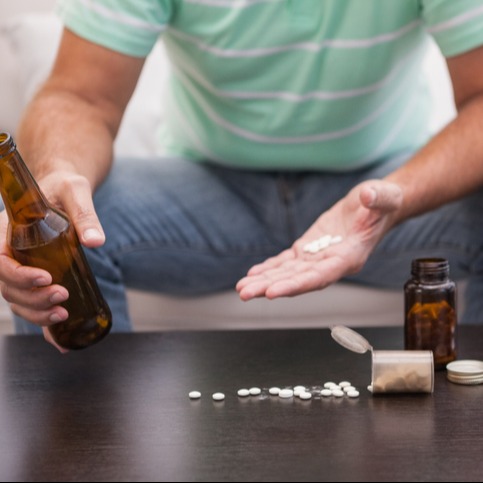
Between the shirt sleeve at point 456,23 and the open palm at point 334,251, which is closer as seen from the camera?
the open palm at point 334,251

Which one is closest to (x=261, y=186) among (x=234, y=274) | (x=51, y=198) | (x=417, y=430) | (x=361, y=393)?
(x=234, y=274)

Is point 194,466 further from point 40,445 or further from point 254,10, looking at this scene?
point 254,10

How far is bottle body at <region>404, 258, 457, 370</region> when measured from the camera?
3.71ft

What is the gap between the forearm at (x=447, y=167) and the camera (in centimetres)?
153

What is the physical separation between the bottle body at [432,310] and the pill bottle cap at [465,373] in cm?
3

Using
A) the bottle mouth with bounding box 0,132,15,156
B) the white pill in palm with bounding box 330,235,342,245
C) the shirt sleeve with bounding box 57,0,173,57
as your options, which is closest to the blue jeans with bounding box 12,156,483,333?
the shirt sleeve with bounding box 57,0,173,57

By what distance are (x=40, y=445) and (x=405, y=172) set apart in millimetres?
808

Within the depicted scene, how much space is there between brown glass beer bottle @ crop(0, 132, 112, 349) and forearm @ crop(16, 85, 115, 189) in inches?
13.3

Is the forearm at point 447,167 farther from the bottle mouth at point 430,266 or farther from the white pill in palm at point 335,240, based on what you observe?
the bottle mouth at point 430,266

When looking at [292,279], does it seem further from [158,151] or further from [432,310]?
[158,151]

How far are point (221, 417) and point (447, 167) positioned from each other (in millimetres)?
728

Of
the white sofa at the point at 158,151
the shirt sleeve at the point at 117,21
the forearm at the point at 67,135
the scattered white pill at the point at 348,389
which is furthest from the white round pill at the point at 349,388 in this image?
the shirt sleeve at the point at 117,21

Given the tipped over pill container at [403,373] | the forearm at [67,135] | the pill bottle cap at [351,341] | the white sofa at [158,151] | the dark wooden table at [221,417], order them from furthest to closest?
the white sofa at [158,151] → the forearm at [67,135] → the pill bottle cap at [351,341] → the tipped over pill container at [403,373] → the dark wooden table at [221,417]

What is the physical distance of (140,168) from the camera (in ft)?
6.08
